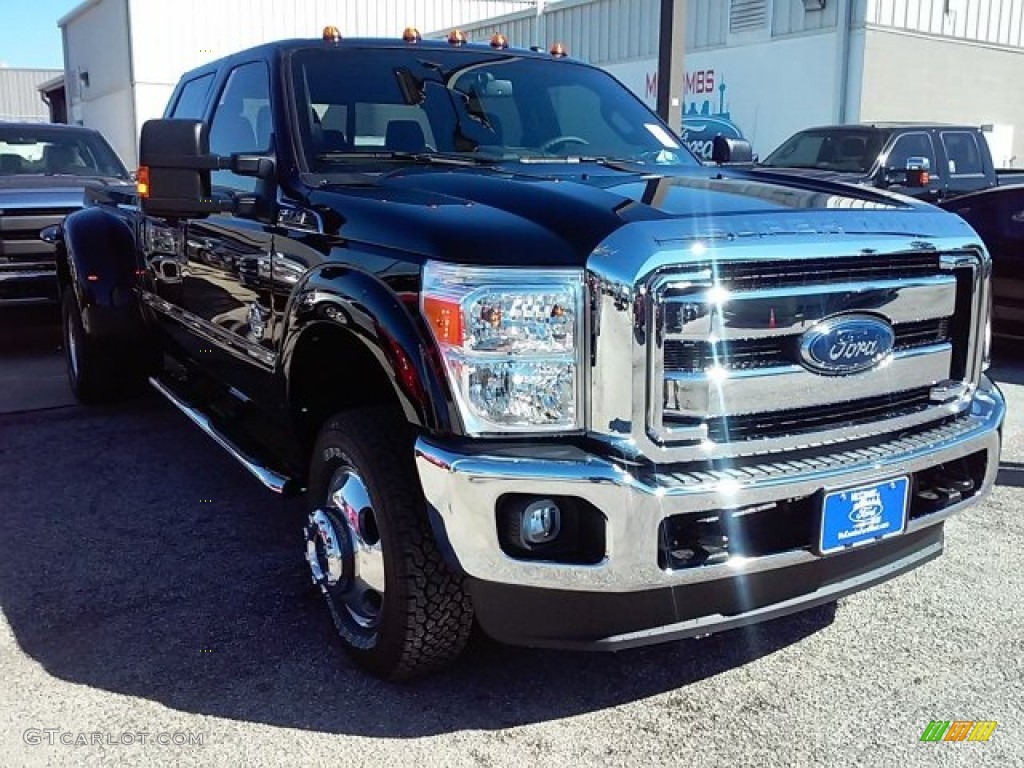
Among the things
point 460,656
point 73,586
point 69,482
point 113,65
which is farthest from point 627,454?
point 113,65

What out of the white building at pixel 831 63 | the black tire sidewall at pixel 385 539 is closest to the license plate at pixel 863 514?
the black tire sidewall at pixel 385 539

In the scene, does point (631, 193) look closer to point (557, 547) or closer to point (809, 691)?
point (557, 547)

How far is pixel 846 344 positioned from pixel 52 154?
8616 millimetres

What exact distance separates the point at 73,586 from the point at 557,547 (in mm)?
2087

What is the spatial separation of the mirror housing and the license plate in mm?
2192

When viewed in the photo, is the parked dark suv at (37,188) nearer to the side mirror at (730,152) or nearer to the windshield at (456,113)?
the windshield at (456,113)

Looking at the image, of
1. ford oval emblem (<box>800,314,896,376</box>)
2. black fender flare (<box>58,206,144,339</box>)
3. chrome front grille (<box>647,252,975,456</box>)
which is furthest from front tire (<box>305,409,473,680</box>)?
black fender flare (<box>58,206,144,339</box>)

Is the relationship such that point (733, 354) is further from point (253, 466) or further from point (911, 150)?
point (911, 150)

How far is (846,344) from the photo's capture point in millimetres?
2633

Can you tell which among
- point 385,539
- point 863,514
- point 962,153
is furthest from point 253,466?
point 962,153

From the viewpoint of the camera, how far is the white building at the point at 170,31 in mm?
25641

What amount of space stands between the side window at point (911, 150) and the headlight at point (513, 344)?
30.1 feet

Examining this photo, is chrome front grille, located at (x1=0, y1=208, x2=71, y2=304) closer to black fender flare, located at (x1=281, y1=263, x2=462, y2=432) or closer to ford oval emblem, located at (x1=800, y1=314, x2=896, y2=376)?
black fender flare, located at (x1=281, y1=263, x2=462, y2=432)
